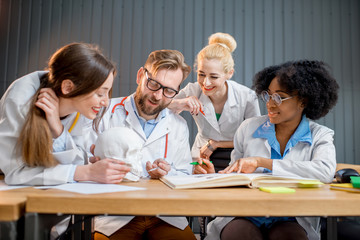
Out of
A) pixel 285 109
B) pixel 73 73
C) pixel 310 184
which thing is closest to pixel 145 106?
pixel 73 73

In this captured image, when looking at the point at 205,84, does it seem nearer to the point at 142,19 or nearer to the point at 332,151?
the point at 332,151

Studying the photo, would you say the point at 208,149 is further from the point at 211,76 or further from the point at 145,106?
the point at 145,106

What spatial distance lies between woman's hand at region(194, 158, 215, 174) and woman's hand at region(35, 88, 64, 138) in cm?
69

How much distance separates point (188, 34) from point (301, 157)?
265 cm

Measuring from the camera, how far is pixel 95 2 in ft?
12.8

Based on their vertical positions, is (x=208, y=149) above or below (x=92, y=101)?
below

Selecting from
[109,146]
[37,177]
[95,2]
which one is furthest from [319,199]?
[95,2]

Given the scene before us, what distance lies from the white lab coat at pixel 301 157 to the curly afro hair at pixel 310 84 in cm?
13

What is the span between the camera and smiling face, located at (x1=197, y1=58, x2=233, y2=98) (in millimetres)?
2473

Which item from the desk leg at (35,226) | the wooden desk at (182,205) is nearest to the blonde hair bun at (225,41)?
the wooden desk at (182,205)

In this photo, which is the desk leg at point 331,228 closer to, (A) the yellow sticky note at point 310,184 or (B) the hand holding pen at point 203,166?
(A) the yellow sticky note at point 310,184

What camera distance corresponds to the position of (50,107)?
1193 millimetres

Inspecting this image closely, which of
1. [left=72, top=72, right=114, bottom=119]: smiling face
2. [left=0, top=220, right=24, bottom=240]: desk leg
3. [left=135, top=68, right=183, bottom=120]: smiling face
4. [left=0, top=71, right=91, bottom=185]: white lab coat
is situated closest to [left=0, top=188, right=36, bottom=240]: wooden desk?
[left=0, top=220, right=24, bottom=240]: desk leg

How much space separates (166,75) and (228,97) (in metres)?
0.90
